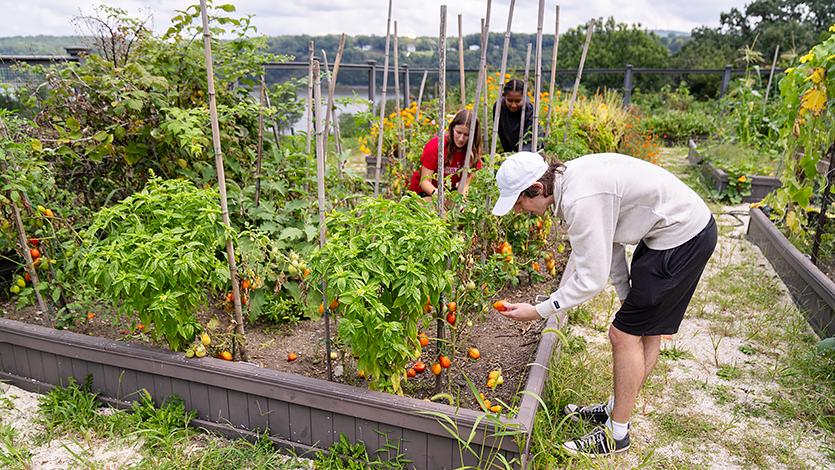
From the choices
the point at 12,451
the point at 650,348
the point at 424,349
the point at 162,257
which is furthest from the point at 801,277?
the point at 12,451

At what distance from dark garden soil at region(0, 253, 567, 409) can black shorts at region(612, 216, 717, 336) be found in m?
0.58

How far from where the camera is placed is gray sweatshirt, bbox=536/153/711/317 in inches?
77.1

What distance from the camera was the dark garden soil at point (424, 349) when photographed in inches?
100.0

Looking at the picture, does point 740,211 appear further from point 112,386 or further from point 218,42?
point 112,386

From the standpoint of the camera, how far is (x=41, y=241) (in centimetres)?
297

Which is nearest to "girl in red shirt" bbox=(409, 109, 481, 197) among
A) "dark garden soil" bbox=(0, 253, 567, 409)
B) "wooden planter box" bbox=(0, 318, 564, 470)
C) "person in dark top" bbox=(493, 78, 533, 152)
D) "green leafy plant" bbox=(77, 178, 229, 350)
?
"person in dark top" bbox=(493, 78, 533, 152)

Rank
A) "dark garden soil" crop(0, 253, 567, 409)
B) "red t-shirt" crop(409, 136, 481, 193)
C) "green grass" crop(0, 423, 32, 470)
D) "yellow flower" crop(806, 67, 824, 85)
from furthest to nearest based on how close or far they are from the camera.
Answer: "red t-shirt" crop(409, 136, 481, 193) < "yellow flower" crop(806, 67, 824, 85) < "dark garden soil" crop(0, 253, 567, 409) < "green grass" crop(0, 423, 32, 470)

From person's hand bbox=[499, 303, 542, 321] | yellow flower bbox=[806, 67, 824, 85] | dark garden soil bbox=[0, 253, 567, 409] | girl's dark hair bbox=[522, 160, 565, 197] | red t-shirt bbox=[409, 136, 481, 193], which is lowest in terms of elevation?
dark garden soil bbox=[0, 253, 567, 409]

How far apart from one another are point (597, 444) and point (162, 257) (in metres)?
1.93

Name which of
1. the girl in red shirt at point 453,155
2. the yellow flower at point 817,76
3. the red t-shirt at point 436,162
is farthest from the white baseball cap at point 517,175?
the yellow flower at point 817,76

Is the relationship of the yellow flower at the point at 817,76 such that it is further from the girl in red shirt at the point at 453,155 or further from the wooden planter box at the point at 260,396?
the wooden planter box at the point at 260,396

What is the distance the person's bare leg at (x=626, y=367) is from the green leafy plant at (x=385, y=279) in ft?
2.47

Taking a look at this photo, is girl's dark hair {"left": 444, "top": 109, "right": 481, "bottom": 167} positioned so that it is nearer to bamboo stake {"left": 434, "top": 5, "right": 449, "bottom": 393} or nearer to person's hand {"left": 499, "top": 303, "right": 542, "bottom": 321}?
bamboo stake {"left": 434, "top": 5, "right": 449, "bottom": 393}

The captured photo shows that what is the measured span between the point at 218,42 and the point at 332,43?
1.10 m
